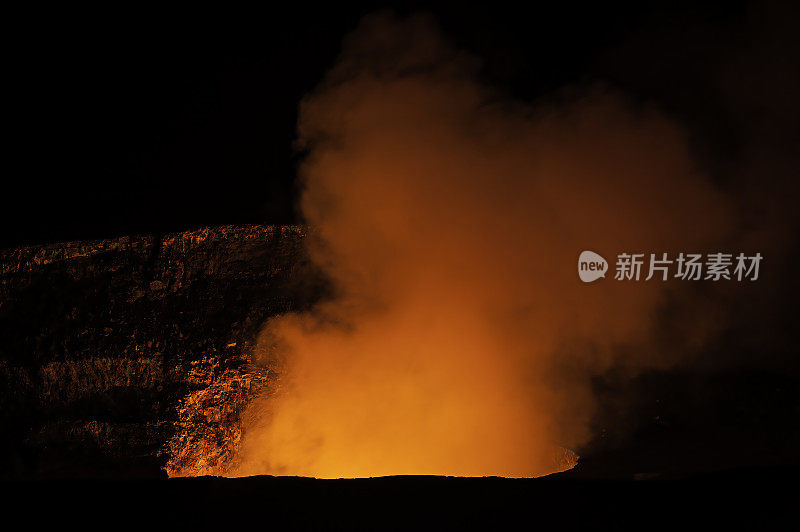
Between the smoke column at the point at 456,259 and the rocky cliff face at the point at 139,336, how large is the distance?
0.22 metres

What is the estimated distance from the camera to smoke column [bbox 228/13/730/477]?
3609 mm

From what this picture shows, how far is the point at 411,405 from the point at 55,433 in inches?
98.1

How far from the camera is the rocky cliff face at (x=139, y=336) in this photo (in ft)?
12.0

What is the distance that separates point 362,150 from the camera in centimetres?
404

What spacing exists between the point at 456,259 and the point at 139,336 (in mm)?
2379

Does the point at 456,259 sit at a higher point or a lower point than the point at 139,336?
higher

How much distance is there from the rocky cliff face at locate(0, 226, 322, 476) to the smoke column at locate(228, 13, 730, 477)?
0.22m

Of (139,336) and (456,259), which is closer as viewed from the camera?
(139,336)

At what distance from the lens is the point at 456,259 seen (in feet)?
13.2

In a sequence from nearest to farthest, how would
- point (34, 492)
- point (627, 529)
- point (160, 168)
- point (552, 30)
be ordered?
point (627, 529) < point (34, 492) < point (552, 30) < point (160, 168)

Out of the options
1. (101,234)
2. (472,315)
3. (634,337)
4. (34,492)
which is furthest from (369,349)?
(34,492)

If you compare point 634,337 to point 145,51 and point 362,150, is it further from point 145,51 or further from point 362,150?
point 145,51

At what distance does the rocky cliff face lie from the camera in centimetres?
364

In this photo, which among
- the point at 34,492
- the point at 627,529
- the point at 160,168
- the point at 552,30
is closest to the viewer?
the point at 627,529
